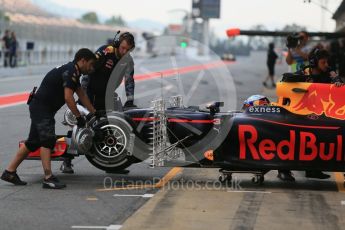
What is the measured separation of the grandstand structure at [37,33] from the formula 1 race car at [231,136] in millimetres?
32013

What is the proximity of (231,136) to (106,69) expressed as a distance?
1971 mm

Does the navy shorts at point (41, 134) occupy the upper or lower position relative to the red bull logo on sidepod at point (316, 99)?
lower

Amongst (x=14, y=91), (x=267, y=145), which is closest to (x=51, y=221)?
(x=267, y=145)

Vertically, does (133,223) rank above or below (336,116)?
below

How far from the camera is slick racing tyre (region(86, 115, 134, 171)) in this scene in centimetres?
897

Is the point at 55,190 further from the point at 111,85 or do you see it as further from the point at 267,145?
the point at 267,145

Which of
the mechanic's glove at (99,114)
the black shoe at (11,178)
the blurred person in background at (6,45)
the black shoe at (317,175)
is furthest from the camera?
the blurred person in background at (6,45)

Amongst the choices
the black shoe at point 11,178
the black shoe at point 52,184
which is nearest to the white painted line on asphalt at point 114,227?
the black shoe at point 52,184

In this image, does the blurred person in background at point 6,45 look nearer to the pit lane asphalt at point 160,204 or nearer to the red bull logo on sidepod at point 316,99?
the pit lane asphalt at point 160,204

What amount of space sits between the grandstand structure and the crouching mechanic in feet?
105

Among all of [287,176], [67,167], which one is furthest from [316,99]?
[67,167]

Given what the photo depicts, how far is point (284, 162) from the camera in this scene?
28.5 feet

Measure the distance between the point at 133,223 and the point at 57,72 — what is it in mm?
2487

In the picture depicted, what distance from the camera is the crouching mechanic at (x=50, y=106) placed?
28.4ft
